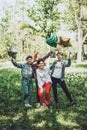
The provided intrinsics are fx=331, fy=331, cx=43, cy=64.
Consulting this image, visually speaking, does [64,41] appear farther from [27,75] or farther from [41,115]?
[41,115]

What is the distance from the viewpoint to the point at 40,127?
9.23 meters

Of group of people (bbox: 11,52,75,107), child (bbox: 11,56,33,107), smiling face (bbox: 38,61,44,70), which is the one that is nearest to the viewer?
smiling face (bbox: 38,61,44,70)

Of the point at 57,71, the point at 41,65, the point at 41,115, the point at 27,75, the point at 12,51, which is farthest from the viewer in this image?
the point at 57,71

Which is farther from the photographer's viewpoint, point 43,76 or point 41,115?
point 43,76

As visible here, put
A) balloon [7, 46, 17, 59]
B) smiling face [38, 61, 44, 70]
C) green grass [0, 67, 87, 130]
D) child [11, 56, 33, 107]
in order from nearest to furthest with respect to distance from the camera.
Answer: green grass [0, 67, 87, 130], balloon [7, 46, 17, 59], smiling face [38, 61, 44, 70], child [11, 56, 33, 107]

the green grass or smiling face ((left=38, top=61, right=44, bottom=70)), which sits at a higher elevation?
smiling face ((left=38, top=61, right=44, bottom=70))

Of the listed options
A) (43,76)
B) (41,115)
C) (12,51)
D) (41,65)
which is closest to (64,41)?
(41,65)

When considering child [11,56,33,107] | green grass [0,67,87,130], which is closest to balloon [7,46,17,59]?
child [11,56,33,107]

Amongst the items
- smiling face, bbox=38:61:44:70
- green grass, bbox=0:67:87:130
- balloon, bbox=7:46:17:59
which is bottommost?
green grass, bbox=0:67:87:130

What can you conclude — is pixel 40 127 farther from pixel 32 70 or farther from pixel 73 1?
pixel 73 1

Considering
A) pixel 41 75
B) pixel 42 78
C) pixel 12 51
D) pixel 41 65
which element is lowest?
pixel 42 78

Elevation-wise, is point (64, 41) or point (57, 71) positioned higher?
point (64, 41)

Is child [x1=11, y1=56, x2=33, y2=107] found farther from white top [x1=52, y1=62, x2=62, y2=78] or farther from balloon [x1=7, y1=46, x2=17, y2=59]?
white top [x1=52, y1=62, x2=62, y2=78]

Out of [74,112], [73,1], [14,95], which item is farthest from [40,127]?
[73,1]
